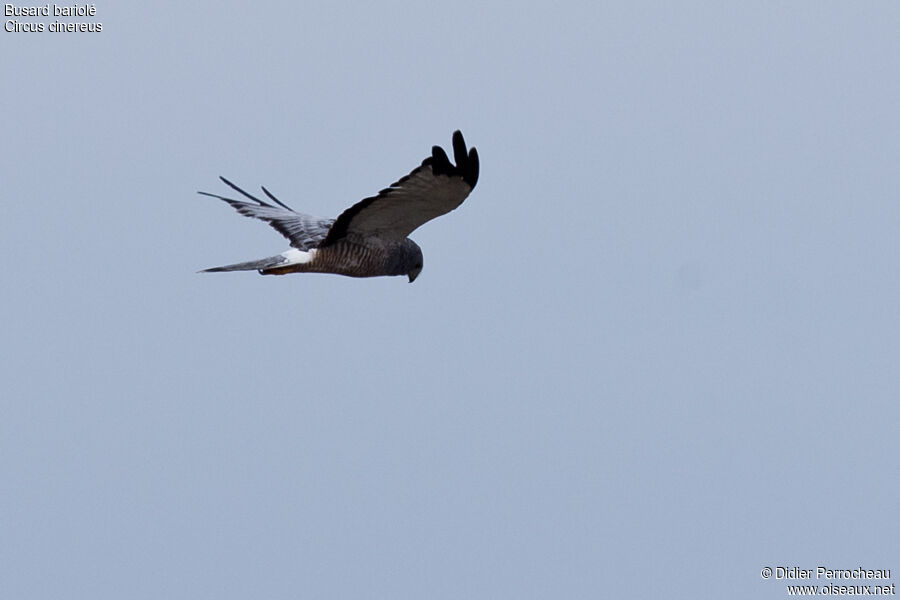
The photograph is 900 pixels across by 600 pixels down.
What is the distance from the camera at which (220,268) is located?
12672 millimetres

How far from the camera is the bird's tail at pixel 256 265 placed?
41.6 feet

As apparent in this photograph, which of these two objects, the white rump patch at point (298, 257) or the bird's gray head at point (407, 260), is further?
the bird's gray head at point (407, 260)

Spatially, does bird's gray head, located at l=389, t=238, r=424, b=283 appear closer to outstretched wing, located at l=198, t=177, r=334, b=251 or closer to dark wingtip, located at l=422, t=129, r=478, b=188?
outstretched wing, located at l=198, t=177, r=334, b=251

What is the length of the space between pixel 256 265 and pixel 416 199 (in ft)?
5.87

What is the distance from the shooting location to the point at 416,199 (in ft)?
40.0

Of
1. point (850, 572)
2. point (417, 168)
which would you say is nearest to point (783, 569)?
point (850, 572)

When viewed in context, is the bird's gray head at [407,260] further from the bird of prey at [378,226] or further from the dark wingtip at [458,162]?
the dark wingtip at [458,162]

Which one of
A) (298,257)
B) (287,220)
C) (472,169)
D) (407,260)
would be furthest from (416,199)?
(287,220)

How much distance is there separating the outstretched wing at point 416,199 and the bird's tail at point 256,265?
472 mm

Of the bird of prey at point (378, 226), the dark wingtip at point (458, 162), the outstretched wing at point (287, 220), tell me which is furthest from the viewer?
the outstretched wing at point (287, 220)

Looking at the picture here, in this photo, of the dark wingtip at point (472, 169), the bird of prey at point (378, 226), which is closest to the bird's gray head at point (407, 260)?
the bird of prey at point (378, 226)

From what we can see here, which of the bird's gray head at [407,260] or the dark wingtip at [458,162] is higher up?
the dark wingtip at [458,162]

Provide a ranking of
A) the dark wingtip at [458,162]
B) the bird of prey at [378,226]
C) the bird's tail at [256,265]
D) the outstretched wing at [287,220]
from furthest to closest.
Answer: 1. the outstretched wing at [287,220]
2. the bird's tail at [256,265]
3. the bird of prey at [378,226]
4. the dark wingtip at [458,162]

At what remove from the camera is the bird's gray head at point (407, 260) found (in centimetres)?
1356
